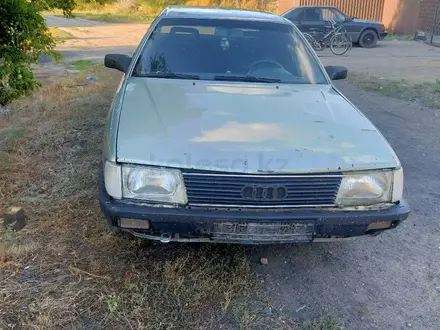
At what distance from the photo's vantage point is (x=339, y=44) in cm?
1416

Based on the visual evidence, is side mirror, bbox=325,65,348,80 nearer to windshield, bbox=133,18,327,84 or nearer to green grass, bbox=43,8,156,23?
windshield, bbox=133,18,327,84

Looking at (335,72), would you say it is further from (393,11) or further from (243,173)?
(393,11)

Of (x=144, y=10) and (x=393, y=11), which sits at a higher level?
(x=393, y=11)

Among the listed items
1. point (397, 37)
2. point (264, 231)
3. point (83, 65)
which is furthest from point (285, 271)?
point (397, 37)

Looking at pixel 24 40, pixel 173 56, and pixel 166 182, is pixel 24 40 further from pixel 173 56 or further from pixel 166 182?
pixel 166 182

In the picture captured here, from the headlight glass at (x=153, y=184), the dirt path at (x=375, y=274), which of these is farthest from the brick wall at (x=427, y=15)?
the headlight glass at (x=153, y=184)

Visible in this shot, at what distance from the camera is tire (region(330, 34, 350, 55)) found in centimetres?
1406

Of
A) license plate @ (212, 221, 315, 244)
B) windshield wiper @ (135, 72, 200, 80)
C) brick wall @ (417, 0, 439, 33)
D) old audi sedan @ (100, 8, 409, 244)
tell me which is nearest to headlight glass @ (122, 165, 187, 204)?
old audi sedan @ (100, 8, 409, 244)

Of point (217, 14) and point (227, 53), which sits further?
point (217, 14)

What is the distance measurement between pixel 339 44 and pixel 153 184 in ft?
43.2

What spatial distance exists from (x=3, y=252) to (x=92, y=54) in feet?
36.3

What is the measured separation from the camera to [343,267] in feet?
9.93

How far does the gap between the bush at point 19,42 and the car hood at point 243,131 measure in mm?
1174

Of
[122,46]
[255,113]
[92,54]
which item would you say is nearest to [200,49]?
[255,113]
